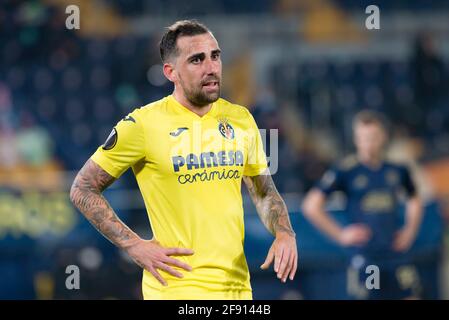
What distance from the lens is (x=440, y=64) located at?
13.3 m

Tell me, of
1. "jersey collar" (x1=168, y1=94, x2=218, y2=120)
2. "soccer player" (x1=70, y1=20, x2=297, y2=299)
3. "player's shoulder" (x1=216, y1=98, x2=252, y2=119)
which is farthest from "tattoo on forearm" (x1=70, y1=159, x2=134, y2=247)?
"player's shoulder" (x1=216, y1=98, x2=252, y2=119)

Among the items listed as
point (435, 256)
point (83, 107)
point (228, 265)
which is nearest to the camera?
point (228, 265)

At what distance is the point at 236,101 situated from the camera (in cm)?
1320

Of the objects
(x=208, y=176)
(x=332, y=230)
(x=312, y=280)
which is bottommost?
(x=312, y=280)

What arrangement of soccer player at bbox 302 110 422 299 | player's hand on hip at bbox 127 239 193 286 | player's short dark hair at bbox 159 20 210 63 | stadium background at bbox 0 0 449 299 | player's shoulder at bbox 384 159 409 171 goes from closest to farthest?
player's hand on hip at bbox 127 239 193 286 → player's short dark hair at bbox 159 20 210 63 → soccer player at bbox 302 110 422 299 → player's shoulder at bbox 384 159 409 171 → stadium background at bbox 0 0 449 299

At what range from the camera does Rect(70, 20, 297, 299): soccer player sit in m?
4.89

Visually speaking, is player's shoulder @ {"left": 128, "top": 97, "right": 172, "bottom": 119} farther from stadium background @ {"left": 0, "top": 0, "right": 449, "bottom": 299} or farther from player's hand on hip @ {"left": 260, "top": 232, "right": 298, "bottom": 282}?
stadium background @ {"left": 0, "top": 0, "right": 449, "bottom": 299}

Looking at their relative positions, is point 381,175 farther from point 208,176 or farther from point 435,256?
point 208,176

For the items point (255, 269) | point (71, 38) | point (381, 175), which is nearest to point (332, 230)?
point (381, 175)

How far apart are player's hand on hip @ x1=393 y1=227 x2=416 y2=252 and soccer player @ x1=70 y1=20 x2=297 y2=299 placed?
410cm

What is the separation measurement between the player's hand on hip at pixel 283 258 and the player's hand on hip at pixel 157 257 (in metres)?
0.41

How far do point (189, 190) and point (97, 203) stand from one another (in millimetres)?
465

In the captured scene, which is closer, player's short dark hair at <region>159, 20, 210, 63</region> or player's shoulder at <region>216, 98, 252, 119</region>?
player's short dark hair at <region>159, 20, 210, 63</region>
